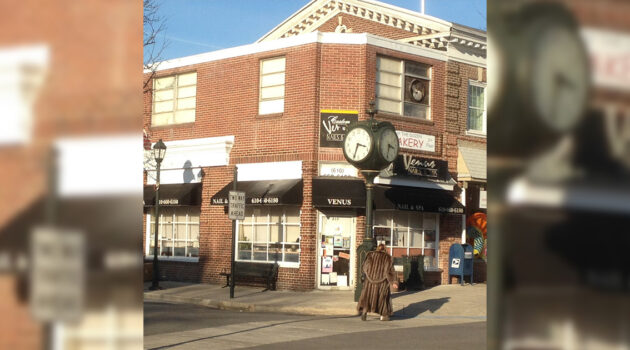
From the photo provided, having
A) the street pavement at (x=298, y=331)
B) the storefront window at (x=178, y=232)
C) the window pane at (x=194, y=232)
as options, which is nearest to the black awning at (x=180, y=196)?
the storefront window at (x=178, y=232)

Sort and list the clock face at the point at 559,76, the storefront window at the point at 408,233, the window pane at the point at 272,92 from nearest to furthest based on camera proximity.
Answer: the clock face at the point at 559,76, the storefront window at the point at 408,233, the window pane at the point at 272,92

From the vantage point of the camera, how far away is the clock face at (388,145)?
18641 mm

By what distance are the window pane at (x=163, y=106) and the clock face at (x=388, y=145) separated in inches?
413

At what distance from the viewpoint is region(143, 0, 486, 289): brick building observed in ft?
75.9

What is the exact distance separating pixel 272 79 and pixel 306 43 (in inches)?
65.2

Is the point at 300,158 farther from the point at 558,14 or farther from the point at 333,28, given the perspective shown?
the point at 558,14

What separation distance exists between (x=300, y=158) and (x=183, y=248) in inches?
229

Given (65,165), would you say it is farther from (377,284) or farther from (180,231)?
(180,231)

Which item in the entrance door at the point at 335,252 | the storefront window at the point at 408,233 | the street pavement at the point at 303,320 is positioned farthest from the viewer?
the storefront window at the point at 408,233

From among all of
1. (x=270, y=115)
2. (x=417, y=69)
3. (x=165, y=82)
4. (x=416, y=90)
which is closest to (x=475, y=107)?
(x=416, y=90)

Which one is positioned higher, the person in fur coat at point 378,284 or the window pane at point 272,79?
the window pane at point 272,79

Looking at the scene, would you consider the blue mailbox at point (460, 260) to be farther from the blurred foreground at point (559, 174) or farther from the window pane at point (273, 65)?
the blurred foreground at point (559, 174)

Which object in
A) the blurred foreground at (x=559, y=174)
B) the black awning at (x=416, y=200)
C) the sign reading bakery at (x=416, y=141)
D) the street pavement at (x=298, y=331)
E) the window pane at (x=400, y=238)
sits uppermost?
the sign reading bakery at (x=416, y=141)

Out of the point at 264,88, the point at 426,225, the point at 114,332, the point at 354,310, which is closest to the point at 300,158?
the point at 264,88
